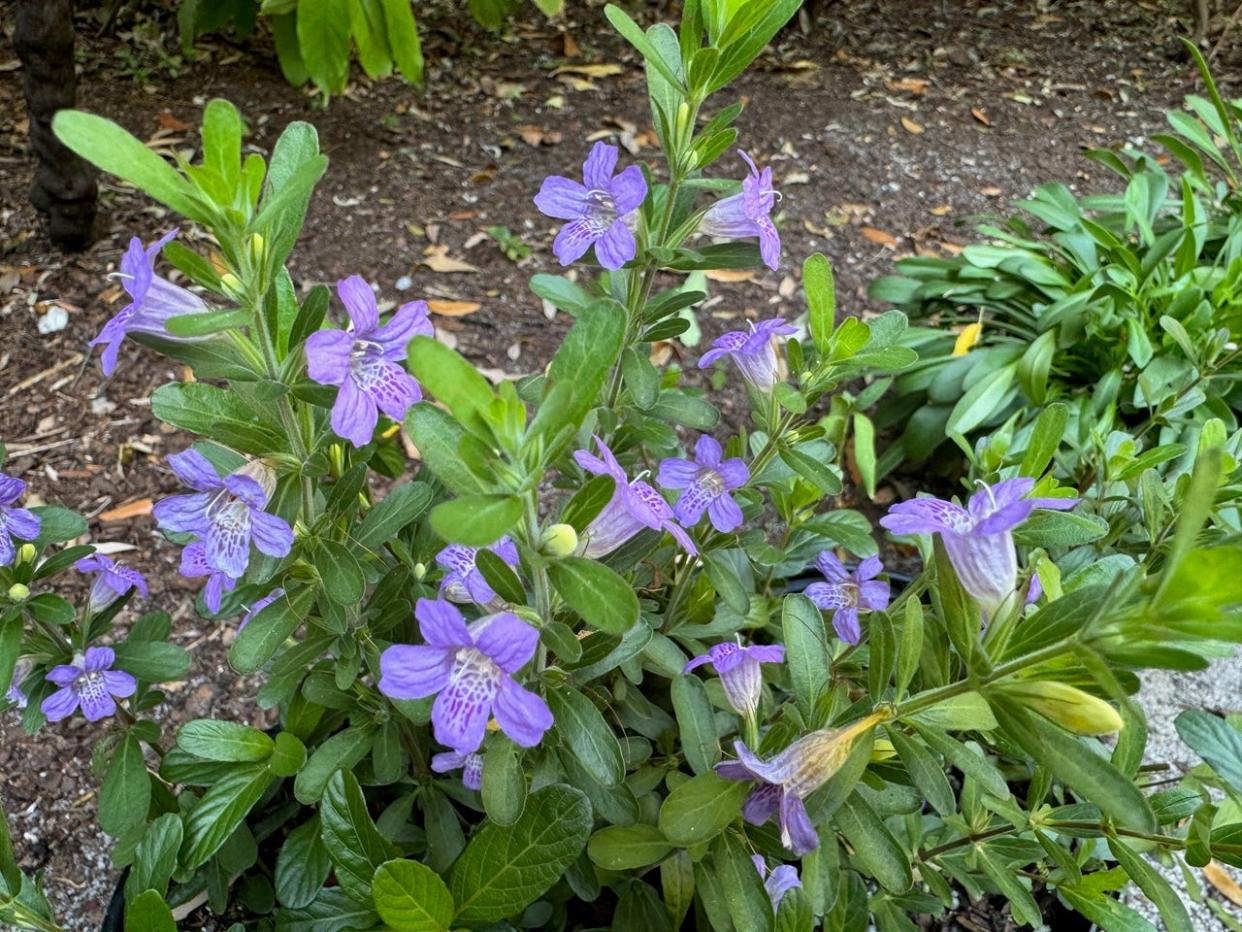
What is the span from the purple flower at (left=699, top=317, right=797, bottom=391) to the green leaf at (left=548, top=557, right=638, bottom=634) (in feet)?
1.82

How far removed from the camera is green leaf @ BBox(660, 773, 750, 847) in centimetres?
109

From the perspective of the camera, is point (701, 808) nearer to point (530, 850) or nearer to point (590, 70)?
point (530, 850)

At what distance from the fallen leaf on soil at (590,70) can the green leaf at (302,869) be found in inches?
148

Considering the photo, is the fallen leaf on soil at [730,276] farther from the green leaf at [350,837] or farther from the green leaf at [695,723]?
the green leaf at [350,837]

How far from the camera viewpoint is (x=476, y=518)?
74cm

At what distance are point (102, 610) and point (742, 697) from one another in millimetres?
954

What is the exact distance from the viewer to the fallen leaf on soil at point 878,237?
3633 mm

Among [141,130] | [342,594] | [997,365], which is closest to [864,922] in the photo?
[342,594]

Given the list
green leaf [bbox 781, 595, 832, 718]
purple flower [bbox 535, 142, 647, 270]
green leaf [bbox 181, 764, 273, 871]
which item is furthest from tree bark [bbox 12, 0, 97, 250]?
green leaf [bbox 781, 595, 832, 718]

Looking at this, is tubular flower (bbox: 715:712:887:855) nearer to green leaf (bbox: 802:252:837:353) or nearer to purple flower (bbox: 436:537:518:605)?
purple flower (bbox: 436:537:518:605)

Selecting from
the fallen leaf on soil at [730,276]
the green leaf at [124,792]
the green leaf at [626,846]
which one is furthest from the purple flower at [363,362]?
the fallen leaf on soil at [730,276]

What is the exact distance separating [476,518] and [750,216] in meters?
0.73

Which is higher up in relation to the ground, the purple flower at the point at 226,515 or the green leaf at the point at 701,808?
the purple flower at the point at 226,515

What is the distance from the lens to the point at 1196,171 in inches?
127
